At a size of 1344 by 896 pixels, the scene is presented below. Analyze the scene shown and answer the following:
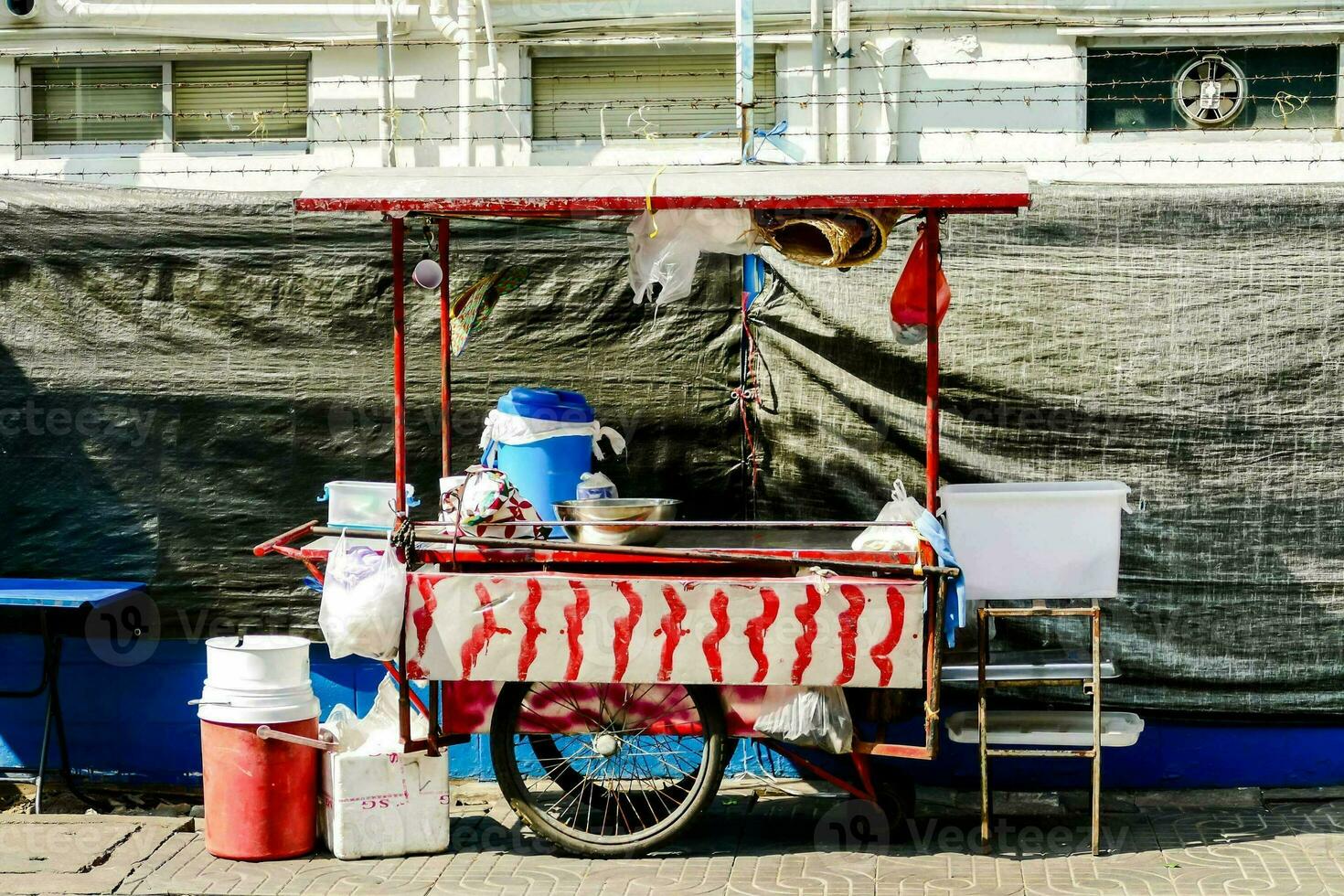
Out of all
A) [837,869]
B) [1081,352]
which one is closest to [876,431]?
[1081,352]

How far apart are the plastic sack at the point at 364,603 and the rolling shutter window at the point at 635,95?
3209 mm

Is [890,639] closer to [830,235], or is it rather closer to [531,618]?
[531,618]

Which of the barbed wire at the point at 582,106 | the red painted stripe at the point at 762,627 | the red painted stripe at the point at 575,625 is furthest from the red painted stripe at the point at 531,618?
the barbed wire at the point at 582,106

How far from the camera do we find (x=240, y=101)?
8.64m

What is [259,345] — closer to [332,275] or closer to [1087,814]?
[332,275]

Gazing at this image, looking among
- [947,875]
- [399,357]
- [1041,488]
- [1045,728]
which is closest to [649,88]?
[399,357]

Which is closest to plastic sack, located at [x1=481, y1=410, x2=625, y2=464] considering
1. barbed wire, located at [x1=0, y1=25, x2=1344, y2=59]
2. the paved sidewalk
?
the paved sidewalk

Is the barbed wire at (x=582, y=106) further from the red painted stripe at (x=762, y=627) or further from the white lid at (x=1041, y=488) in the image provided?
the red painted stripe at (x=762, y=627)

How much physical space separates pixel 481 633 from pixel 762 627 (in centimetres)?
114

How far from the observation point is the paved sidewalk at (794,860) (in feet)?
19.8

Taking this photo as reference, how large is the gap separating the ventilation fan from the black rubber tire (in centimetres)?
423

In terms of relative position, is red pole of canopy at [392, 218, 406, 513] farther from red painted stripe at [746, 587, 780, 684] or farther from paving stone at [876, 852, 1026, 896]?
paving stone at [876, 852, 1026, 896]

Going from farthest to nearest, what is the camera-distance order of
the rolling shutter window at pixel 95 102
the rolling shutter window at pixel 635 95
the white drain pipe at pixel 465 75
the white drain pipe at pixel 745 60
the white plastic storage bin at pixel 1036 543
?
the rolling shutter window at pixel 95 102 → the rolling shutter window at pixel 635 95 → the white drain pipe at pixel 465 75 → the white drain pipe at pixel 745 60 → the white plastic storage bin at pixel 1036 543

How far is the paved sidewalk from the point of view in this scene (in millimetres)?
6035
